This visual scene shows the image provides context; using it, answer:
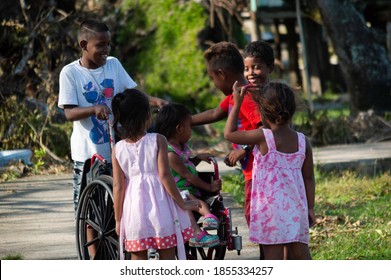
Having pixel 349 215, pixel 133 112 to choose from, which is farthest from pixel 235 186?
pixel 133 112

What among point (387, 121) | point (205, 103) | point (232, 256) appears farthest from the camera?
point (205, 103)

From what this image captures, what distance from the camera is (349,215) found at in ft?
26.6

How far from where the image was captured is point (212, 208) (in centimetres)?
569

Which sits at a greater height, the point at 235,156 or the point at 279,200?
the point at 235,156

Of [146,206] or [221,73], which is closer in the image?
[146,206]

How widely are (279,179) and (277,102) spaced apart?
1.34ft

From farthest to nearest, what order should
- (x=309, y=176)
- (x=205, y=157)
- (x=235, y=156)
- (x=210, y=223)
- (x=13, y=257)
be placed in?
1. (x=13, y=257)
2. (x=205, y=157)
3. (x=235, y=156)
4. (x=210, y=223)
5. (x=309, y=176)

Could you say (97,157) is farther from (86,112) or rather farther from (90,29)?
(90,29)

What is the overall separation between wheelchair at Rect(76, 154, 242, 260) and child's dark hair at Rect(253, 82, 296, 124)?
572 mm

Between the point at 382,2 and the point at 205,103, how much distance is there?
383 inches

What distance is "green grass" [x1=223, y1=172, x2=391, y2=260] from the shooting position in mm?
6625

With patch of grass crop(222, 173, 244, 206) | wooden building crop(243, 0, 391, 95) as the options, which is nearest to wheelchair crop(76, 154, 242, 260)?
patch of grass crop(222, 173, 244, 206)
